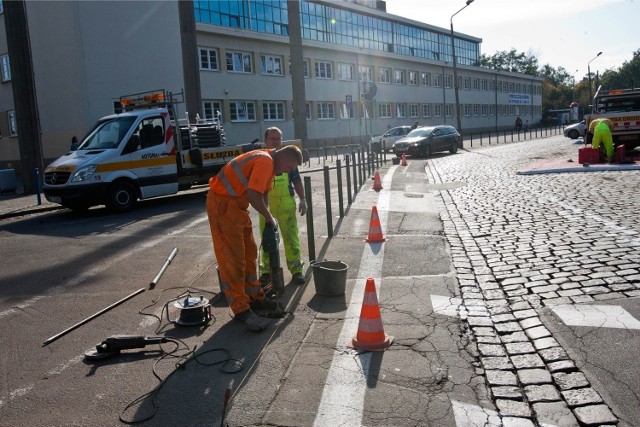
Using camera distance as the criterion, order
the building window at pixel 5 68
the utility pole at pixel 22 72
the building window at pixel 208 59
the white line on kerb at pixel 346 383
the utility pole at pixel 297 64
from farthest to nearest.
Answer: the building window at pixel 208 59 < the building window at pixel 5 68 < the utility pole at pixel 297 64 < the utility pole at pixel 22 72 < the white line on kerb at pixel 346 383

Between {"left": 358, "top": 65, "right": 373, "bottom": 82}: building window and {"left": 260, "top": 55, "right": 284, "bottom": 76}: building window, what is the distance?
1127cm

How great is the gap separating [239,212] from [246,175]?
36 centimetres

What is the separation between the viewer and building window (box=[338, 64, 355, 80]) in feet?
164

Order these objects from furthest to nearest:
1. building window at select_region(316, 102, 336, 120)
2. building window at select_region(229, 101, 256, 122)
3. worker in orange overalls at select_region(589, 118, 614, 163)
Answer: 1. building window at select_region(316, 102, 336, 120)
2. building window at select_region(229, 101, 256, 122)
3. worker in orange overalls at select_region(589, 118, 614, 163)

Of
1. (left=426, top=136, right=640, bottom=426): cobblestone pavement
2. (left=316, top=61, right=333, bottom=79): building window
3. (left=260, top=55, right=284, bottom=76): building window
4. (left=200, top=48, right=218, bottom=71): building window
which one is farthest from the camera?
(left=316, top=61, right=333, bottom=79): building window

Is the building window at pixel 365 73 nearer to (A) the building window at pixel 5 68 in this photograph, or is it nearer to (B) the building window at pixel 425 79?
(B) the building window at pixel 425 79

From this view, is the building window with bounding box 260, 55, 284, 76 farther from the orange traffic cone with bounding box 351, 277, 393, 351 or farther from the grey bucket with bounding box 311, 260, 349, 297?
the orange traffic cone with bounding box 351, 277, 393, 351

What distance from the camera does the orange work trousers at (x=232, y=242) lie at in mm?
5461

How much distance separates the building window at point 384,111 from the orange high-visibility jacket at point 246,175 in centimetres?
5236

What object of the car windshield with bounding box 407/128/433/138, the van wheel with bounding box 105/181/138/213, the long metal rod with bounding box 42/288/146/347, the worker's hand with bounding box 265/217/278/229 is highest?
the car windshield with bounding box 407/128/433/138

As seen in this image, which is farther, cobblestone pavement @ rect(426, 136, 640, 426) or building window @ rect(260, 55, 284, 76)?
building window @ rect(260, 55, 284, 76)

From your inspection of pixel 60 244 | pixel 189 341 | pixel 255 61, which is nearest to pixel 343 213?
pixel 60 244

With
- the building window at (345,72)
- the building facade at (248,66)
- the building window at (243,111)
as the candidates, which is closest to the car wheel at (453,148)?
the building facade at (248,66)

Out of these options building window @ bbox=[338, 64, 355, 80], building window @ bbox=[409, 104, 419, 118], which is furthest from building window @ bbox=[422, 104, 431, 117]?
building window @ bbox=[338, 64, 355, 80]
